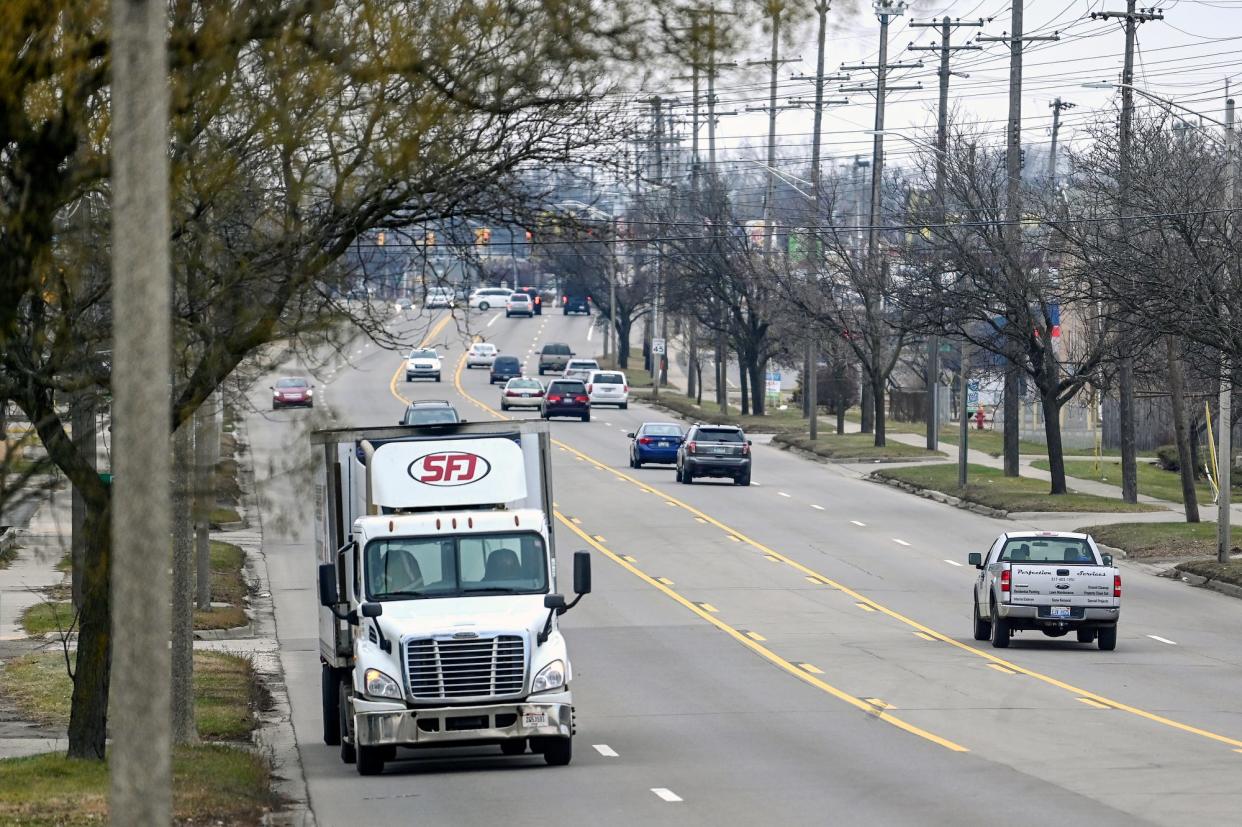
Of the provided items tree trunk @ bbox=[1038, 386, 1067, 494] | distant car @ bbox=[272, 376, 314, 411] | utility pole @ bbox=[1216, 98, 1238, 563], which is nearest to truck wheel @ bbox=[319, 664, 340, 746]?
utility pole @ bbox=[1216, 98, 1238, 563]

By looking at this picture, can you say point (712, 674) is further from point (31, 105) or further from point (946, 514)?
point (946, 514)

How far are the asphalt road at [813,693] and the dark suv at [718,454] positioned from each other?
19.0ft

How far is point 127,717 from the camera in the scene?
7051 millimetres

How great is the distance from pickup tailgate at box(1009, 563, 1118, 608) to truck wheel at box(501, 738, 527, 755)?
33.2 feet

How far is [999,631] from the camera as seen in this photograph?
27297mm

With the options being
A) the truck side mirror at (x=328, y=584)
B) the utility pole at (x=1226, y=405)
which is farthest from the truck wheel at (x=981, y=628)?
the truck side mirror at (x=328, y=584)

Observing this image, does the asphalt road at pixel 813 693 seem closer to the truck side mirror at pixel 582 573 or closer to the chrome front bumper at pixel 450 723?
the chrome front bumper at pixel 450 723

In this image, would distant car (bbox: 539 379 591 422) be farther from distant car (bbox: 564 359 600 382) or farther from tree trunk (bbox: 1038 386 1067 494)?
tree trunk (bbox: 1038 386 1067 494)

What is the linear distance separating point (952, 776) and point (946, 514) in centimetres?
2990

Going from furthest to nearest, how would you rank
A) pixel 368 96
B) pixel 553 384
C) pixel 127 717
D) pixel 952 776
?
pixel 553 384
pixel 952 776
pixel 368 96
pixel 127 717

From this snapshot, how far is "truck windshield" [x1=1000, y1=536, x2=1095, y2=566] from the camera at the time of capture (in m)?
27.3

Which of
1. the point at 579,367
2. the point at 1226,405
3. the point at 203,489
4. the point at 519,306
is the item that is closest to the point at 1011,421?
the point at 1226,405

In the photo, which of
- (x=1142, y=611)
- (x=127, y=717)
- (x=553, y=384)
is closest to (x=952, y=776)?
(x=127, y=717)

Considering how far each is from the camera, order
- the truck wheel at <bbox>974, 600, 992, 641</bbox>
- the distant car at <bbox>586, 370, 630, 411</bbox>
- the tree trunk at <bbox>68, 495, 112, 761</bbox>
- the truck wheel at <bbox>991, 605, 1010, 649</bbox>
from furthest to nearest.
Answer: the distant car at <bbox>586, 370, 630, 411</bbox>
the truck wheel at <bbox>974, 600, 992, 641</bbox>
the truck wheel at <bbox>991, 605, 1010, 649</bbox>
the tree trunk at <bbox>68, 495, 112, 761</bbox>
